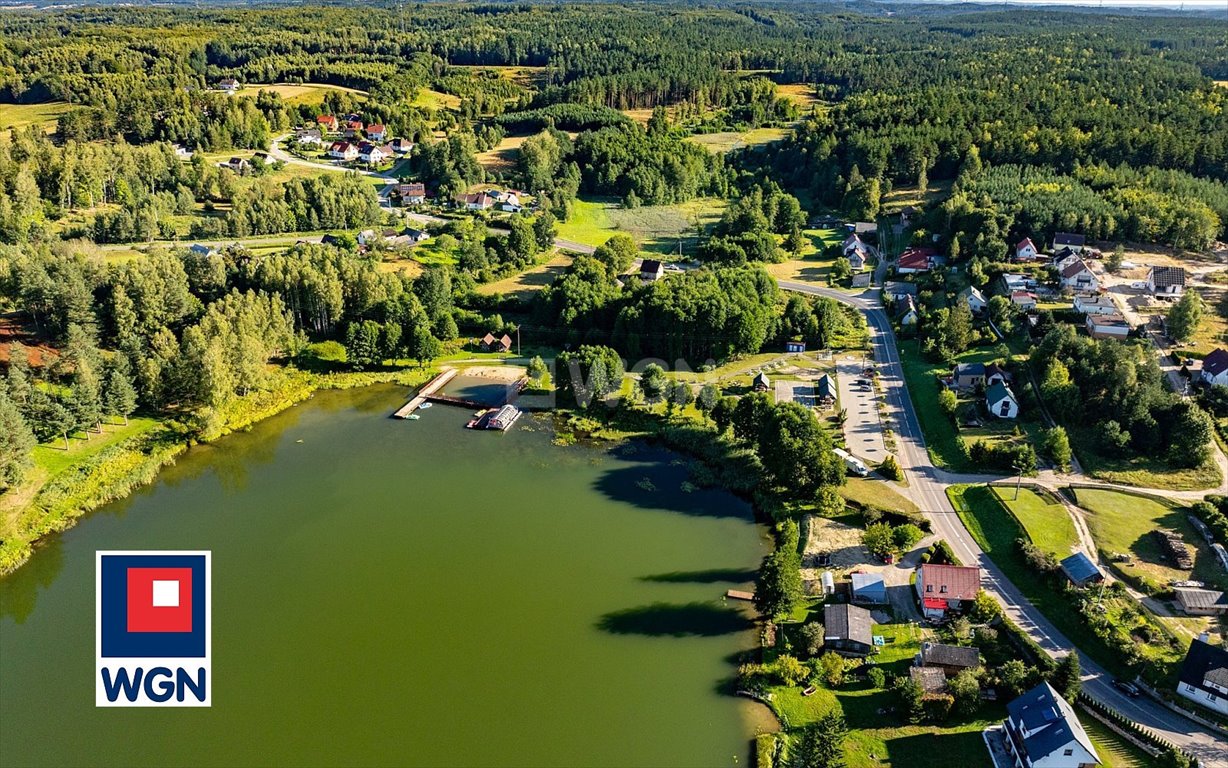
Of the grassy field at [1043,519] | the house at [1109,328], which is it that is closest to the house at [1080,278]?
the house at [1109,328]

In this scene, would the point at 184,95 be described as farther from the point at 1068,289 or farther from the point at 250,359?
the point at 1068,289

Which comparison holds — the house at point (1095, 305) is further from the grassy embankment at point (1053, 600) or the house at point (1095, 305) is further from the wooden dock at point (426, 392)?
the wooden dock at point (426, 392)

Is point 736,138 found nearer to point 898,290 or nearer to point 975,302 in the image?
point 898,290

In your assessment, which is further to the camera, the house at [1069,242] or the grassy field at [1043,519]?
the house at [1069,242]

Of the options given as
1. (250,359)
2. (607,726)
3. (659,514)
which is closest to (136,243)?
(250,359)

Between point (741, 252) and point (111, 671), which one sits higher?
point (741, 252)

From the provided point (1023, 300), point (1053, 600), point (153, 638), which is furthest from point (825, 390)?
point (153, 638)

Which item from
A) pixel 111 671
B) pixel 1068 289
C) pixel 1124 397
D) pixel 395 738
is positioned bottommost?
pixel 395 738

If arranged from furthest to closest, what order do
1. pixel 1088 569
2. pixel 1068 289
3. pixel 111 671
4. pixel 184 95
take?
1. pixel 184 95
2. pixel 1068 289
3. pixel 1088 569
4. pixel 111 671
